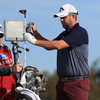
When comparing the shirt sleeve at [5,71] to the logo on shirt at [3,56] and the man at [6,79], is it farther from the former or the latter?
the logo on shirt at [3,56]

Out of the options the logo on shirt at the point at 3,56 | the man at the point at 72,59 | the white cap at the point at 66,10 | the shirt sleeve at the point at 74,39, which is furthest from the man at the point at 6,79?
the shirt sleeve at the point at 74,39

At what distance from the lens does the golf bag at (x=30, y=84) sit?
7008mm

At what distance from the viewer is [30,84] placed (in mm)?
7199

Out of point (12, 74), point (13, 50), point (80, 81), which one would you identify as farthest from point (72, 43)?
point (12, 74)

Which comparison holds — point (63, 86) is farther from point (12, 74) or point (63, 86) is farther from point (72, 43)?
point (12, 74)

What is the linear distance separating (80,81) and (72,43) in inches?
29.4

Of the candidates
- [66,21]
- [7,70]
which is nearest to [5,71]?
[7,70]

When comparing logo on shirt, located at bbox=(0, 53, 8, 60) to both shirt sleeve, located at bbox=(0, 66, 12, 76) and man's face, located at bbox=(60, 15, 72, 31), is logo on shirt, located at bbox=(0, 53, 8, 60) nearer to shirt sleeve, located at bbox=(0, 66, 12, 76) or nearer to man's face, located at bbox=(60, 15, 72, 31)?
shirt sleeve, located at bbox=(0, 66, 12, 76)

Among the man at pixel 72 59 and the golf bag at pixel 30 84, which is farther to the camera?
the golf bag at pixel 30 84

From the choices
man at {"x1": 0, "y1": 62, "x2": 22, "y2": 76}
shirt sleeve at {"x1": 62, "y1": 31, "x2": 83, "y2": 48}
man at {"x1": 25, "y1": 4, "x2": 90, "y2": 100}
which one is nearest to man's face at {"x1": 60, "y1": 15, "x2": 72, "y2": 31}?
man at {"x1": 25, "y1": 4, "x2": 90, "y2": 100}

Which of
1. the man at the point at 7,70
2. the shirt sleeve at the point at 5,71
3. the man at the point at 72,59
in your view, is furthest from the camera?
the shirt sleeve at the point at 5,71

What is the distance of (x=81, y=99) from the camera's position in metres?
6.43

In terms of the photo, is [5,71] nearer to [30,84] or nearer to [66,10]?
[30,84]

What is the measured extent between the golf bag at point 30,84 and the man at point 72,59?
67 centimetres
